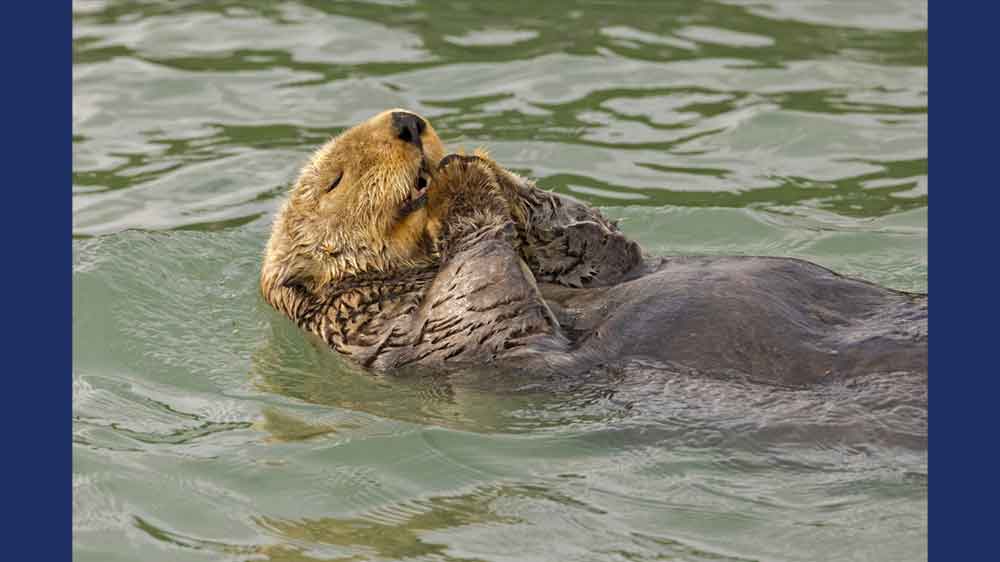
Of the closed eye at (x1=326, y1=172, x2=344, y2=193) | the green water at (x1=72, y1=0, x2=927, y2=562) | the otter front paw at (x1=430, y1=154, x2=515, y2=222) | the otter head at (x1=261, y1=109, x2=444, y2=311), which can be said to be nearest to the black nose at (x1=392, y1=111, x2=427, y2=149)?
the otter head at (x1=261, y1=109, x2=444, y2=311)

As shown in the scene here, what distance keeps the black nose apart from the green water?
0.95 meters

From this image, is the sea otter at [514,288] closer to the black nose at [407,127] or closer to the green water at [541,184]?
the black nose at [407,127]

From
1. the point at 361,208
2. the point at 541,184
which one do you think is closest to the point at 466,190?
the point at 361,208

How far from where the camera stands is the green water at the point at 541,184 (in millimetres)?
4434

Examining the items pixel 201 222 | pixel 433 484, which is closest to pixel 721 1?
pixel 201 222

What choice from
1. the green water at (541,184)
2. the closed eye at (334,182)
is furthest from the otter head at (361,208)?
the green water at (541,184)

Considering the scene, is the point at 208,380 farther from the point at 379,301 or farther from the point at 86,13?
the point at 86,13

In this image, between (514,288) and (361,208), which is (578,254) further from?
(361,208)

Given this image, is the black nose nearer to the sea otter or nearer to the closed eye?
the sea otter

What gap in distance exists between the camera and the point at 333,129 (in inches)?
351

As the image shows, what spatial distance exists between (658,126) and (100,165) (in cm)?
342

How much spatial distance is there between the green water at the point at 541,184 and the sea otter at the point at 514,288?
5.9 inches

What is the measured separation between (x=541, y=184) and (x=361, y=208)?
2.64 m

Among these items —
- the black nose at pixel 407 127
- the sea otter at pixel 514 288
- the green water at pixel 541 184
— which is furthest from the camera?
the black nose at pixel 407 127
